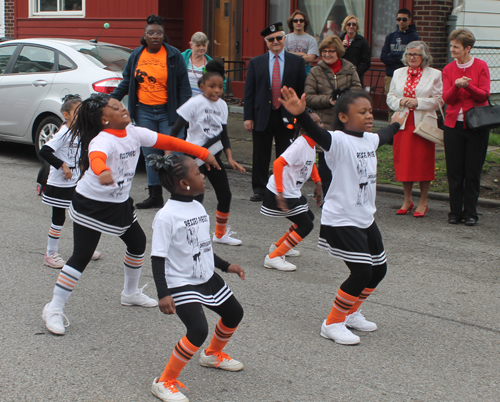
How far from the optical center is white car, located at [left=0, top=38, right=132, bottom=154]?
923 cm

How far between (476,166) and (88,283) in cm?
436

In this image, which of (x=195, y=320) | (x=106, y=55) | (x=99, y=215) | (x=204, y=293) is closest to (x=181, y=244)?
(x=204, y=293)

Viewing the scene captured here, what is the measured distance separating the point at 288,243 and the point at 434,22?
785 centimetres

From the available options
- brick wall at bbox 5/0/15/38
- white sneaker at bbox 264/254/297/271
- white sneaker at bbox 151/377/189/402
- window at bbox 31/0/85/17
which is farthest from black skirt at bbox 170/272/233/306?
brick wall at bbox 5/0/15/38

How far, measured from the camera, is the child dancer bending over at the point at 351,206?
4.04 m

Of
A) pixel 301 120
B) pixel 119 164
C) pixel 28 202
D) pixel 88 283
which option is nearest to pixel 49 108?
pixel 28 202

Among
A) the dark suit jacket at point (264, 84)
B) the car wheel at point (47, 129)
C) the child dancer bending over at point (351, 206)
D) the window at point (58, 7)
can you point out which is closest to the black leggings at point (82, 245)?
the child dancer bending over at point (351, 206)

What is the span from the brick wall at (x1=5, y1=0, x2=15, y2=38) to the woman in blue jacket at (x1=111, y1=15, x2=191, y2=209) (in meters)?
13.2

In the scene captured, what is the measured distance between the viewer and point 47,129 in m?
9.66

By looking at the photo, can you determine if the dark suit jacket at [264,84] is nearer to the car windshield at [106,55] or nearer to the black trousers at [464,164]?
the black trousers at [464,164]

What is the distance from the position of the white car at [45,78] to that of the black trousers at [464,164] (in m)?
4.53

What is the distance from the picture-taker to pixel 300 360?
12.7 ft

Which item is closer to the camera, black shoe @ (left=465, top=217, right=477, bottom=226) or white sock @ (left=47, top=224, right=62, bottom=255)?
white sock @ (left=47, top=224, right=62, bottom=255)

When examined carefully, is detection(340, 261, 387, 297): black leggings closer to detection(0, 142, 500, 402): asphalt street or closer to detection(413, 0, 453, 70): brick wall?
detection(0, 142, 500, 402): asphalt street
